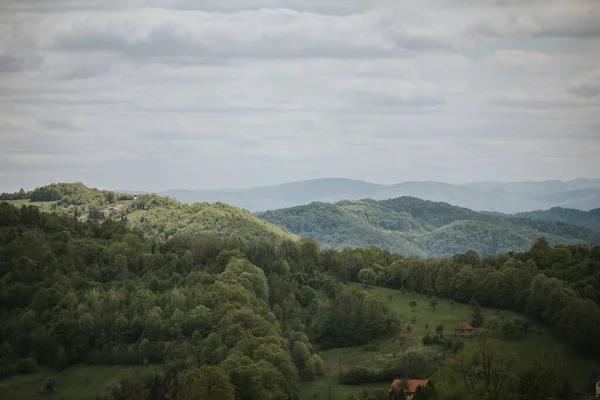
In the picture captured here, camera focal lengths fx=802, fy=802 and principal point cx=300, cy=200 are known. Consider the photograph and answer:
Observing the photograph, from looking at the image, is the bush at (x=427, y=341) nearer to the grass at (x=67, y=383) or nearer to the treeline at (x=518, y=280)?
the treeline at (x=518, y=280)

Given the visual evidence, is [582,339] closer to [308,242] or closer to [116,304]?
[116,304]

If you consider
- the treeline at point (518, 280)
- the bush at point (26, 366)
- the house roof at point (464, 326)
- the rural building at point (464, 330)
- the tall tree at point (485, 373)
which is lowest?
the bush at point (26, 366)

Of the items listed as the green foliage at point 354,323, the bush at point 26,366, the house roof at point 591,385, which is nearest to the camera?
the house roof at point 591,385

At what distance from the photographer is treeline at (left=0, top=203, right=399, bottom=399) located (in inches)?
3509

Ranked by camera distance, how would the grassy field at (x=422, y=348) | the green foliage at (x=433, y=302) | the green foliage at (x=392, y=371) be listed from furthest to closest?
the green foliage at (x=433, y=302), the green foliage at (x=392, y=371), the grassy field at (x=422, y=348)

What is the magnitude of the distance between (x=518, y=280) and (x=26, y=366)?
69864 mm

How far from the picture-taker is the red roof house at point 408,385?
267 ft

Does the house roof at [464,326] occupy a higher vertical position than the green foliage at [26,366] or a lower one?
higher

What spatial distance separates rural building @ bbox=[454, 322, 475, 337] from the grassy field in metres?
1.41

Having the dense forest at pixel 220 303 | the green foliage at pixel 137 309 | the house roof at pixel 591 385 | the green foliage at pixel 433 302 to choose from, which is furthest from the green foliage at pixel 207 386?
the green foliage at pixel 433 302

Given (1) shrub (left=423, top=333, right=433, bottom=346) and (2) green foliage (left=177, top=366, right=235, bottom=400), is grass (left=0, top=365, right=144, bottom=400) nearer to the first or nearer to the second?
(2) green foliage (left=177, top=366, right=235, bottom=400)

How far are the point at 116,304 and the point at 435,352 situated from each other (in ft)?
139

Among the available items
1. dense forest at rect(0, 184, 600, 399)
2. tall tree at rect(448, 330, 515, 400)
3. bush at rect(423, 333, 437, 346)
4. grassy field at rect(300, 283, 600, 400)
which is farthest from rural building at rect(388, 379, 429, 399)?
bush at rect(423, 333, 437, 346)

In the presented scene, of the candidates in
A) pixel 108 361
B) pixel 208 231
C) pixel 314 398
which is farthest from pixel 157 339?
pixel 208 231
